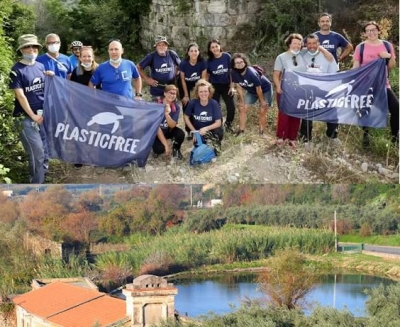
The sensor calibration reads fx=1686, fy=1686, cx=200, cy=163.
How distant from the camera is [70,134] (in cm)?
1164

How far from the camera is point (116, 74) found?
451 inches

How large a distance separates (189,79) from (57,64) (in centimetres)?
96

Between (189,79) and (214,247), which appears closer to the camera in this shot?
(189,79)

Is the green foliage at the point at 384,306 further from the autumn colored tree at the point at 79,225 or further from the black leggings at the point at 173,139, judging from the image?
the autumn colored tree at the point at 79,225

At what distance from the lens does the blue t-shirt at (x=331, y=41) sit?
12.0 m

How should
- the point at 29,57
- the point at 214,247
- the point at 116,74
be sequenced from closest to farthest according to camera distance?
the point at 29,57
the point at 116,74
the point at 214,247

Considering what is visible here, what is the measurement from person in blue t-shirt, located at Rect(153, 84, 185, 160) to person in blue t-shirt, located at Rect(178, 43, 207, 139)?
83 millimetres

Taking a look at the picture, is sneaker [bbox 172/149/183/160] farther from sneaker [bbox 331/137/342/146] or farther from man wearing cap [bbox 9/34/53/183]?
sneaker [bbox 331/137/342/146]

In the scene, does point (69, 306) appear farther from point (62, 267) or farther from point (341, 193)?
point (341, 193)

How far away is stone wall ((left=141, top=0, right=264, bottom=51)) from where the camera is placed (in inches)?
531

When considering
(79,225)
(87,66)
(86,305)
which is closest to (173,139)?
(87,66)

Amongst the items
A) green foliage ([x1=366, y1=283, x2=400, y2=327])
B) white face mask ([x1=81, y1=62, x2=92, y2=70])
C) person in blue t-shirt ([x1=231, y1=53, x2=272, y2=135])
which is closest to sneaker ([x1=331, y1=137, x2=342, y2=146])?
person in blue t-shirt ([x1=231, y1=53, x2=272, y2=135])

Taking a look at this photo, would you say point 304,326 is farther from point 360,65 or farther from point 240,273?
point 360,65

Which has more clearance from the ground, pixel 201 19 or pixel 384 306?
pixel 201 19
